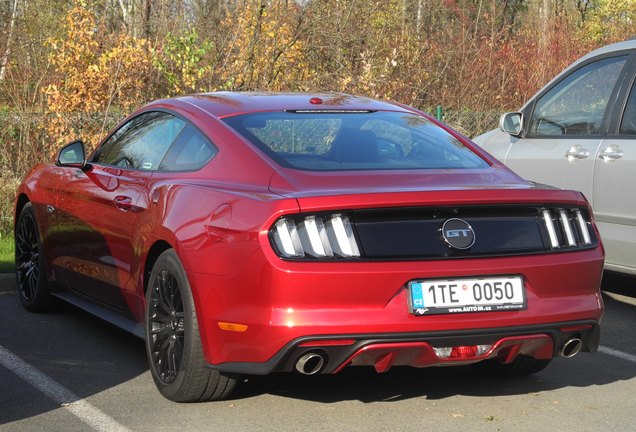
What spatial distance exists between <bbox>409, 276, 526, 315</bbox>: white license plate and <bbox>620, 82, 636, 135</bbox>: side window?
3376 millimetres

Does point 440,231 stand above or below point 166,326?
above

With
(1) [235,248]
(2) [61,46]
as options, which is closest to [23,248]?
(1) [235,248]

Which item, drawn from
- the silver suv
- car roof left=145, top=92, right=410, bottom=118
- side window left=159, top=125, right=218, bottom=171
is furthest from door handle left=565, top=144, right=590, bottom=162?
side window left=159, top=125, right=218, bottom=171

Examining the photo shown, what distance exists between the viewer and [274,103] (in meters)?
6.11

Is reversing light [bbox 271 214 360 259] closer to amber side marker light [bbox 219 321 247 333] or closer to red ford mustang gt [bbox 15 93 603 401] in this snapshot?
red ford mustang gt [bbox 15 93 603 401]

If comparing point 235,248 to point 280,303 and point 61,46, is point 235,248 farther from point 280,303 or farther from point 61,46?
point 61,46

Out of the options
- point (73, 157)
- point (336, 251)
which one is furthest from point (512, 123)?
point (336, 251)

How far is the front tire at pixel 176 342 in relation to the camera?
5199 mm

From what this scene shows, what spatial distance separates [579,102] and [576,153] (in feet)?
1.57

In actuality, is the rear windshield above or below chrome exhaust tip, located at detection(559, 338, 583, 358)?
above

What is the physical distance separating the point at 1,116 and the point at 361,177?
7.81 meters

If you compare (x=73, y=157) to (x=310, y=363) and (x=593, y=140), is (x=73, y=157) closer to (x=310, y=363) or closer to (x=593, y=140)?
(x=310, y=363)

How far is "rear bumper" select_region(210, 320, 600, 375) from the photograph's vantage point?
15.5ft

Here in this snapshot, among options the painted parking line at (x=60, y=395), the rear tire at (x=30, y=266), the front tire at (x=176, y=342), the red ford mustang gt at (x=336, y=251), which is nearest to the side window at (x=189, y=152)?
the red ford mustang gt at (x=336, y=251)
